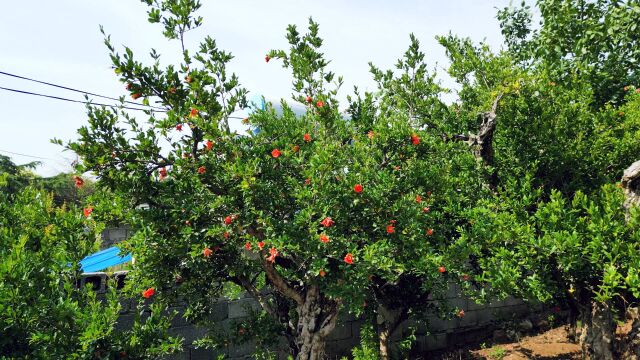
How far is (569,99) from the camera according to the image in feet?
24.2

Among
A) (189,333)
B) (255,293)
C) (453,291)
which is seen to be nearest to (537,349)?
(453,291)

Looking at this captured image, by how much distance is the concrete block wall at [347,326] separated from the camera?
662 cm

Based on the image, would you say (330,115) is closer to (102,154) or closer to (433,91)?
(102,154)

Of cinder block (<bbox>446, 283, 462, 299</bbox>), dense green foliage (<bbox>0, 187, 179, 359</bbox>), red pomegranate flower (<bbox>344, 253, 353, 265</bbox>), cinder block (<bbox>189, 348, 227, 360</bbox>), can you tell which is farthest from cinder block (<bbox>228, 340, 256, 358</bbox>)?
cinder block (<bbox>446, 283, 462, 299</bbox>)

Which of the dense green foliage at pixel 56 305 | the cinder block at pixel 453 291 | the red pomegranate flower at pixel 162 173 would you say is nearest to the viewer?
the dense green foliage at pixel 56 305

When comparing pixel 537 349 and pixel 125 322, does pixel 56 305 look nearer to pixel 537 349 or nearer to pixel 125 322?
pixel 125 322

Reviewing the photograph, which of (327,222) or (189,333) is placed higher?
(327,222)

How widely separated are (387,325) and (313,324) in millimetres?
2469

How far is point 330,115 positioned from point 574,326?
218 inches

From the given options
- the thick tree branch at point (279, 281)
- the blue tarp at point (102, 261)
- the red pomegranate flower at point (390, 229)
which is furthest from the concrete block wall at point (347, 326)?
the red pomegranate flower at point (390, 229)

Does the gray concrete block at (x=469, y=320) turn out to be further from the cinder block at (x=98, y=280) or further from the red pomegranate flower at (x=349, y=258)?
the cinder block at (x=98, y=280)

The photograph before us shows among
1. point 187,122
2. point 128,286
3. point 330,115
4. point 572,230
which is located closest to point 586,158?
point 572,230

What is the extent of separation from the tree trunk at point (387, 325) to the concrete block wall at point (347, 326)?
2.44 ft

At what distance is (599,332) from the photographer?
6207 millimetres
